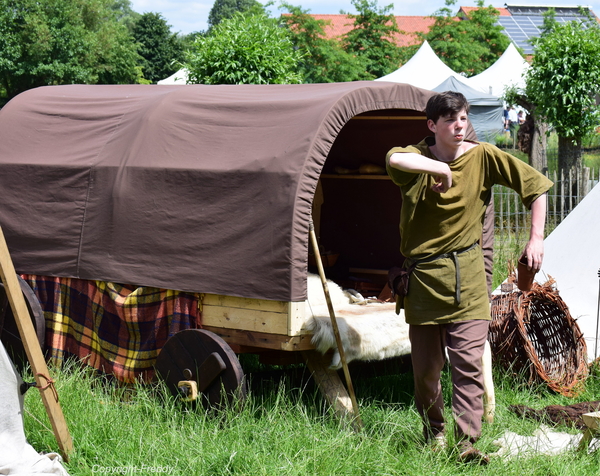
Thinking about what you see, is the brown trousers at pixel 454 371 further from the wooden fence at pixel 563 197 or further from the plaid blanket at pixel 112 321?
the wooden fence at pixel 563 197

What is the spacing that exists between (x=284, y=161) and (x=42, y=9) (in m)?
28.9

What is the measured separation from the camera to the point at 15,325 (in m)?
5.55

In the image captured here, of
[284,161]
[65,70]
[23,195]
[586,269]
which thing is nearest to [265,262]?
[284,161]

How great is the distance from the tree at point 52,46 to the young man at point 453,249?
27.5 meters

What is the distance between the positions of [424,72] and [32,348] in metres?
19.7

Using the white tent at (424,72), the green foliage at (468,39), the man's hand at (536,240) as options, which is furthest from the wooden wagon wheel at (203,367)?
the green foliage at (468,39)

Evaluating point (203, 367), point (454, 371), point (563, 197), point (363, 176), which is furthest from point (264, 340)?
point (563, 197)

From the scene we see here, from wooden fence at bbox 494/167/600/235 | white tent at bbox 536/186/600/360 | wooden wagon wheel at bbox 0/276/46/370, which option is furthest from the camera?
wooden fence at bbox 494/167/600/235

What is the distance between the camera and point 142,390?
4883mm

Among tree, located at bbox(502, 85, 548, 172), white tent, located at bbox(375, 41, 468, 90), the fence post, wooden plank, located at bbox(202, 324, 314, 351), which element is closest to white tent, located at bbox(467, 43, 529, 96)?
white tent, located at bbox(375, 41, 468, 90)

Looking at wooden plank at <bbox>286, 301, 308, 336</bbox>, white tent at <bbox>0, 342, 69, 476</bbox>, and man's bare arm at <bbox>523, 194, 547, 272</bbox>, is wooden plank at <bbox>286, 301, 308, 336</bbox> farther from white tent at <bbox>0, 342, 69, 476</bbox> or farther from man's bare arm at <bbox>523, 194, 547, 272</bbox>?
white tent at <bbox>0, 342, 69, 476</bbox>

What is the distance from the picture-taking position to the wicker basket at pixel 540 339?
18.6 ft

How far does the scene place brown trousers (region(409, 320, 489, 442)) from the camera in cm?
398

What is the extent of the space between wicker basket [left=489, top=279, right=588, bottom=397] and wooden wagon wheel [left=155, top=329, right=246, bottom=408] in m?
2.26
